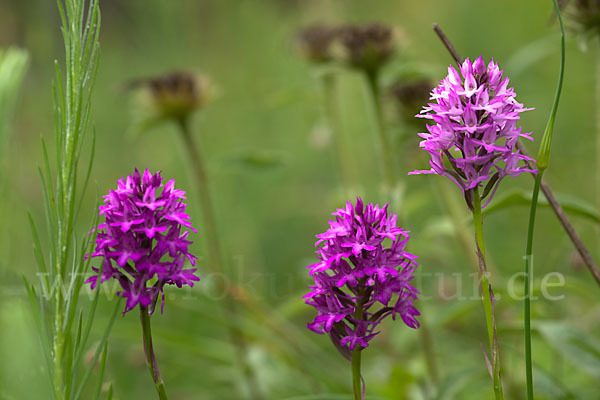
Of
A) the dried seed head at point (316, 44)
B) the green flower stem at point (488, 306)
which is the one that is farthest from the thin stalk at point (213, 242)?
the green flower stem at point (488, 306)

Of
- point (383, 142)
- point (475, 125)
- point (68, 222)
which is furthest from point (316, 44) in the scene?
point (68, 222)

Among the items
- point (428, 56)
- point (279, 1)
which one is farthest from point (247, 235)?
point (279, 1)

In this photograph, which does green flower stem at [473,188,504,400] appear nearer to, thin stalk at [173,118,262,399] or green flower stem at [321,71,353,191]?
thin stalk at [173,118,262,399]

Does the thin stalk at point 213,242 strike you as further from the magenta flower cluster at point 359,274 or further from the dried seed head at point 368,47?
the magenta flower cluster at point 359,274

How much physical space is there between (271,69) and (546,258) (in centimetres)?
351

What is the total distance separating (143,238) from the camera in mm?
794

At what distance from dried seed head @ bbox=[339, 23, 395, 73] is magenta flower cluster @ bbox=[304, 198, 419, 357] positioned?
1.29m

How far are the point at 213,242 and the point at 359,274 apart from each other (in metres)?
1.34

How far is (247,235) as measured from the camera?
334 cm

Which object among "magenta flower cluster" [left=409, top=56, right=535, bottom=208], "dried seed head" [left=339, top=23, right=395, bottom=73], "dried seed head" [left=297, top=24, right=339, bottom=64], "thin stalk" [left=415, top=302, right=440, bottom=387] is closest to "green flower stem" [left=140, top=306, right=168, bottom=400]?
"magenta flower cluster" [left=409, top=56, right=535, bottom=208]

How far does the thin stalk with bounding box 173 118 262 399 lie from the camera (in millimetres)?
1939

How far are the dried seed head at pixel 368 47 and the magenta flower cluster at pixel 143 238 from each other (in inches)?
53.3

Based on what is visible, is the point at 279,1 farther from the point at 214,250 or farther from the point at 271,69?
the point at 214,250

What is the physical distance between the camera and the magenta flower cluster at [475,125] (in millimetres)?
766
